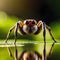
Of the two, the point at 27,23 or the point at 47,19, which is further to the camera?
the point at 47,19

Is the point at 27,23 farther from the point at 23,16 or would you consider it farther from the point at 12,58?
the point at 23,16

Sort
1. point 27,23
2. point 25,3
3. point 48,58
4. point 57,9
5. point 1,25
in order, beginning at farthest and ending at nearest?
point 25,3 → point 57,9 → point 1,25 → point 27,23 → point 48,58

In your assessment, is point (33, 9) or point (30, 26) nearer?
point (30, 26)

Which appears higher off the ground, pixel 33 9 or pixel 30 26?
pixel 30 26

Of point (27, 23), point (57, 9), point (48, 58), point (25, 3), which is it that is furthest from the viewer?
point (25, 3)

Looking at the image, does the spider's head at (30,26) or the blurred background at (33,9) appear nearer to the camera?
the spider's head at (30,26)

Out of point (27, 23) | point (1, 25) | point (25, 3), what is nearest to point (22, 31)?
point (27, 23)

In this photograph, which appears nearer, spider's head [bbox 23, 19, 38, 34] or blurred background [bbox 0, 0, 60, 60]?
spider's head [bbox 23, 19, 38, 34]
